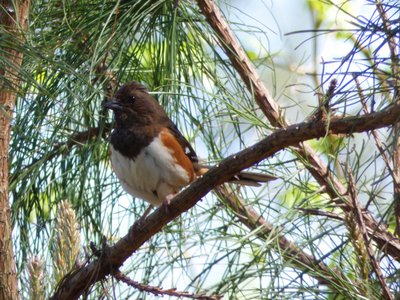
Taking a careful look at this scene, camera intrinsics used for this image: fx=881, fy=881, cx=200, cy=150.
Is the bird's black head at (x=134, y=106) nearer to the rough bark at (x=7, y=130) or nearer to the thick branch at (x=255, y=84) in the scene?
the thick branch at (x=255, y=84)

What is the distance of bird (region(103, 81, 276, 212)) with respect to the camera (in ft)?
9.51

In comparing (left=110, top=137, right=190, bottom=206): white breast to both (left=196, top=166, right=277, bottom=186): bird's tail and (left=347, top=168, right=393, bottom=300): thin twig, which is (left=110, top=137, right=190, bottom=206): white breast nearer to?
(left=196, top=166, right=277, bottom=186): bird's tail

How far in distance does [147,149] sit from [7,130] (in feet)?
2.47

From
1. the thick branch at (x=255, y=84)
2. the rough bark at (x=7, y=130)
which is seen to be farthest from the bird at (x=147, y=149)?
the rough bark at (x=7, y=130)

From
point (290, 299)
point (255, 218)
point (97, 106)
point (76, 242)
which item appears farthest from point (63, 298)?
point (97, 106)

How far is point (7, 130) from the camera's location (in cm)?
232

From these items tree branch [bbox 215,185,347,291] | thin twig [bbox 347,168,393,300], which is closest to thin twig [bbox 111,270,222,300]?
tree branch [bbox 215,185,347,291]

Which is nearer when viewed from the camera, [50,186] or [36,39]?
[36,39]

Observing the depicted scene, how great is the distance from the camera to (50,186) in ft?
9.53

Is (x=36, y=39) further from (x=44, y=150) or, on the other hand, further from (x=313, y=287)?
(x=313, y=287)

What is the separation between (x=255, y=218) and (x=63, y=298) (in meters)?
0.76

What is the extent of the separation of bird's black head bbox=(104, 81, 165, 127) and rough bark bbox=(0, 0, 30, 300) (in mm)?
554

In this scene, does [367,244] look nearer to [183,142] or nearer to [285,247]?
[285,247]

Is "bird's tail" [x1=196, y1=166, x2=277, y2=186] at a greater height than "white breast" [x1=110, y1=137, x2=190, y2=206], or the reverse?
"white breast" [x1=110, y1=137, x2=190, y2=206]
